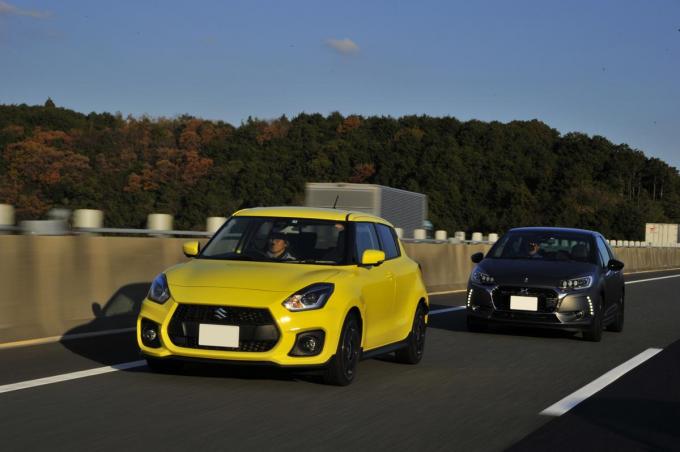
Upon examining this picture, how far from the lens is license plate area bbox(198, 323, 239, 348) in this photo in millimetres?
8398

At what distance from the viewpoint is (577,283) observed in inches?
562

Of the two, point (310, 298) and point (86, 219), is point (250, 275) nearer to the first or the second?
point (310, 298)

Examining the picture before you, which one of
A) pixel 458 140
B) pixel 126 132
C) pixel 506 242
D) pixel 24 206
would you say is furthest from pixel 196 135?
pixel 506 242

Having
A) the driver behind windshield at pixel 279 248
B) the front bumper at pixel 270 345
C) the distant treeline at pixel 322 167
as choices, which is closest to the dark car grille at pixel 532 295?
the driver behind windshield at pixel 279 248

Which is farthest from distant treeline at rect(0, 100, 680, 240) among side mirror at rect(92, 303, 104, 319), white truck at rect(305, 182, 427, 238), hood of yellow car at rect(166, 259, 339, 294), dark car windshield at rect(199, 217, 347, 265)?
hood of yellow car at rect(166, 259, 339, 294)

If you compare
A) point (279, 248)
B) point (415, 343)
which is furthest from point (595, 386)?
point (279, 248)

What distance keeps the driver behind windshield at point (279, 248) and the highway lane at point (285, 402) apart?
0.95 metres

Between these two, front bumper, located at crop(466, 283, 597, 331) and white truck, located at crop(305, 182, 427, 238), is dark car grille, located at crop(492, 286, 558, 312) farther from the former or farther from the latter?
white truck, located at crop(305, 182, 427, 238)

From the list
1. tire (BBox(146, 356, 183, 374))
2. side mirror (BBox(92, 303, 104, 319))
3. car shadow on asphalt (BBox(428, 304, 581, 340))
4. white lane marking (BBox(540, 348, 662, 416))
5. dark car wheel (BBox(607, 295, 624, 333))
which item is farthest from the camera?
dark car wheel (BBox(607, 295, 624, 333))

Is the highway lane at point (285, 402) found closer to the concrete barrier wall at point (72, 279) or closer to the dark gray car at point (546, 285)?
the concrete barrier wall at point (72, 279)

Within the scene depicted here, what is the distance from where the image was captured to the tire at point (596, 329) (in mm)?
14117

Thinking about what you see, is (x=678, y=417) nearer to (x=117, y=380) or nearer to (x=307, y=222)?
(x=307, y=222)

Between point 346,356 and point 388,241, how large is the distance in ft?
6.98

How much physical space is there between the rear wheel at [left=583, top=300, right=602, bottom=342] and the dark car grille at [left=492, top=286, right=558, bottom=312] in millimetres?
522
